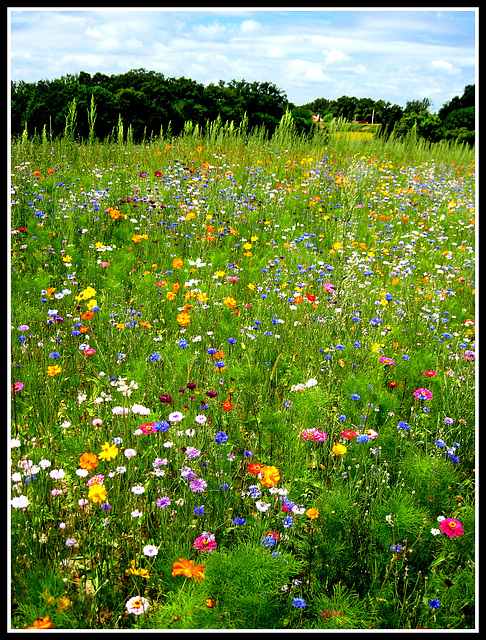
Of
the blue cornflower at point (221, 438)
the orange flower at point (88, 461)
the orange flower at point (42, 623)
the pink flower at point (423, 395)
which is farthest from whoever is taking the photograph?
the pink flower at point (423, 395)

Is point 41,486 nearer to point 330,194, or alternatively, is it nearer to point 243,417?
point 243,417

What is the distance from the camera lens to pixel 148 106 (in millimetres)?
8750

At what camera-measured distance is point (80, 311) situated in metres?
3.02

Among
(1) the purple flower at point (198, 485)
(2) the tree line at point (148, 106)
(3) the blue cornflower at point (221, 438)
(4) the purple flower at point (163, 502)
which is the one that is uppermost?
(2) the tree line at point (148, 106)

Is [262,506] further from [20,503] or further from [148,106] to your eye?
[148,106]

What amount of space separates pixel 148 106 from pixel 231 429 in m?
8.28

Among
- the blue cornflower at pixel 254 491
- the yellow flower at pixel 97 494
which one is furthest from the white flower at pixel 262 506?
the yellow flower at pixel 97 494

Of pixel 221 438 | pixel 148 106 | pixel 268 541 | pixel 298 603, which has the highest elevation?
pixel 148 106

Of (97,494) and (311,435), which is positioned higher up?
(311,435)

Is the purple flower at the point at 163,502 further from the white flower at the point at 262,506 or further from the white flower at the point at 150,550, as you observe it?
the white flower at the point at 262,506

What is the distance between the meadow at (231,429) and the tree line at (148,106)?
3.48 m

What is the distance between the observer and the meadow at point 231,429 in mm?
1430

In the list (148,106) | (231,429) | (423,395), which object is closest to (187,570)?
(231,429)

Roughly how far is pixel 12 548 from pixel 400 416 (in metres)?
1.81
